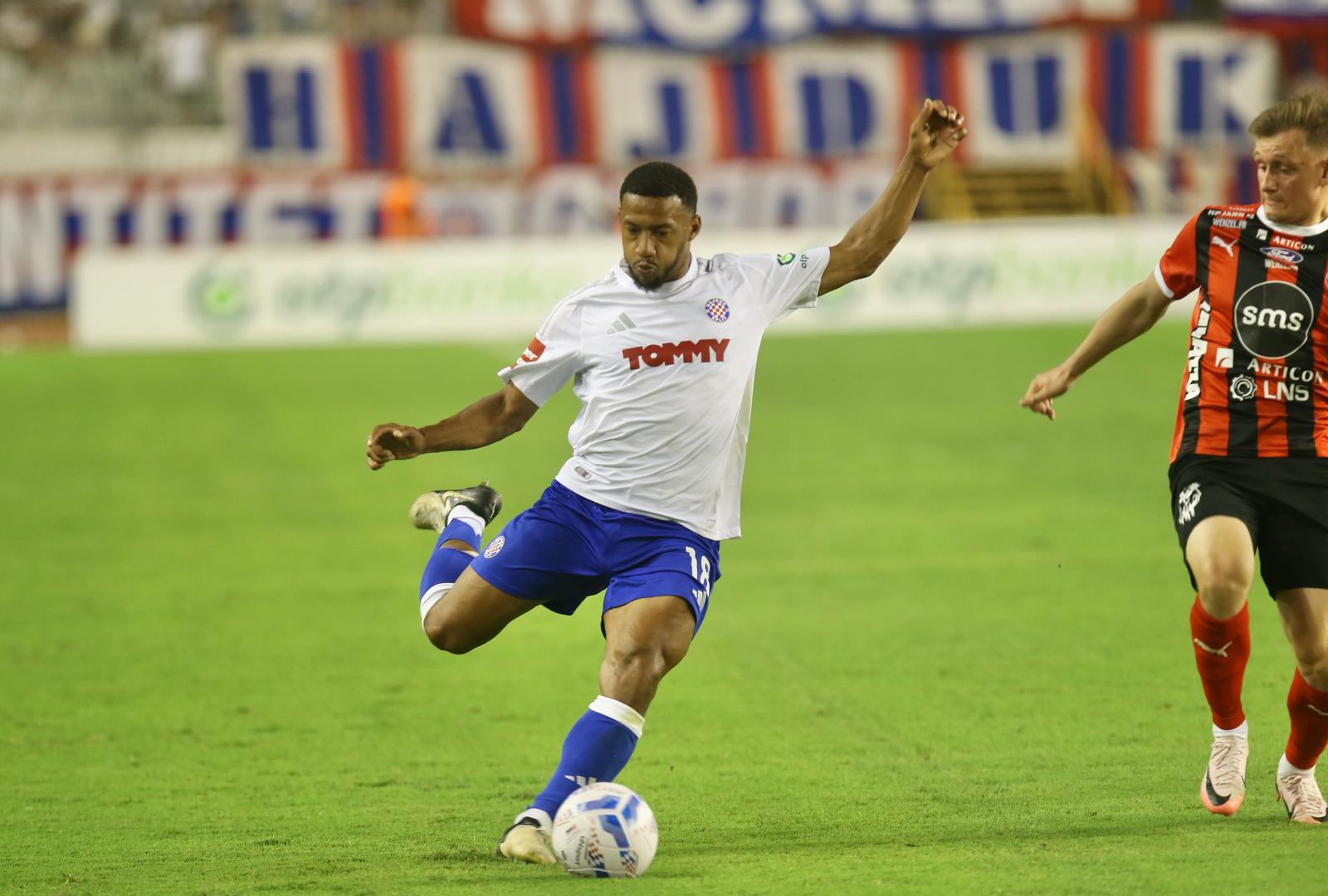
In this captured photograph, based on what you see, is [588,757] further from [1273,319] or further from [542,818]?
[1273,319]

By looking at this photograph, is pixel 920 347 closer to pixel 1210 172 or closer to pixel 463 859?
pixel 1210 172

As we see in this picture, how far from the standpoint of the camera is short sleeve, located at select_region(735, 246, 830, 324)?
234 inches

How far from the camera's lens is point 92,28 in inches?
1282

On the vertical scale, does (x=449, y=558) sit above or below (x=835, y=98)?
below

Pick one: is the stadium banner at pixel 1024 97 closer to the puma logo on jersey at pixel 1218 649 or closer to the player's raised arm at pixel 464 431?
the player's raised arm at pixel 464 431

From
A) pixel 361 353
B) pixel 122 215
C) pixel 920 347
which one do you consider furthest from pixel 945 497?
pixel 122 215

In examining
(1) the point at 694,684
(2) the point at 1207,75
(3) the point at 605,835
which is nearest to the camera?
(3) the point at 605,835

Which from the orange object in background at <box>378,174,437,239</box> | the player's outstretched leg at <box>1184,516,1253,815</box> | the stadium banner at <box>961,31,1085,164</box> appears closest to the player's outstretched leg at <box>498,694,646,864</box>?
the player's outstretched leg at <box>1184,516,1253,815</box>

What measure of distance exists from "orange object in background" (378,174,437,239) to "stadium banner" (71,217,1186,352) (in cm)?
566

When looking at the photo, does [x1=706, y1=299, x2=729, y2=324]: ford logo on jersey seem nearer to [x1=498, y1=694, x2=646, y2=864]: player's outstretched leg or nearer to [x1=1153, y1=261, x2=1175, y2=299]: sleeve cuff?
[x1=498, y1=694, x2=646, y2=864]: player's outstretched leg

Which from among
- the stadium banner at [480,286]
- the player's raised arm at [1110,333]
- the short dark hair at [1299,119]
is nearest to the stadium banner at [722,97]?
the stadium banner at [480,286]

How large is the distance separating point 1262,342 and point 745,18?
3001cm

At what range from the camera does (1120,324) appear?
588cm

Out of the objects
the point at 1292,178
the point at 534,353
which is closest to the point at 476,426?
the point at 534,353
